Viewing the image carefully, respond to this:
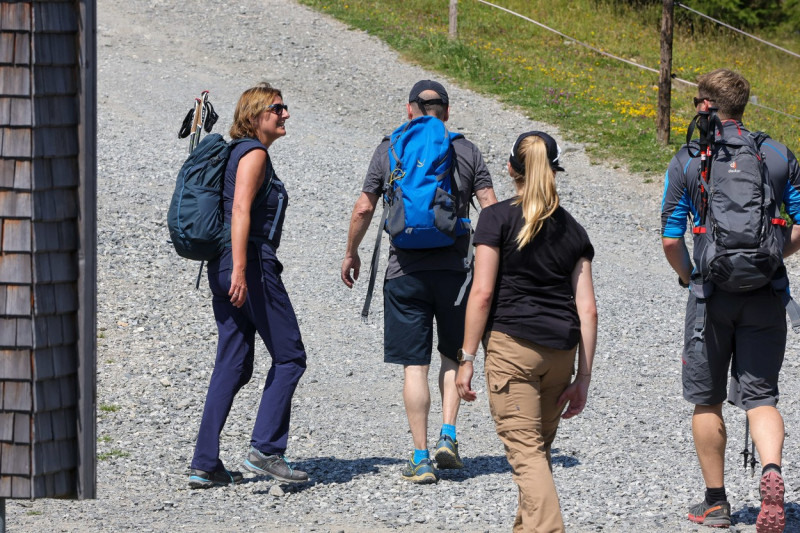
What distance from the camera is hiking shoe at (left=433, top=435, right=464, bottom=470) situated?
17.9 feet

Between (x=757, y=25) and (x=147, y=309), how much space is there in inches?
736

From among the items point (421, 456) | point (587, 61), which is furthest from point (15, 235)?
point (587, 61)

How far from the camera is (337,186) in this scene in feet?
39.8

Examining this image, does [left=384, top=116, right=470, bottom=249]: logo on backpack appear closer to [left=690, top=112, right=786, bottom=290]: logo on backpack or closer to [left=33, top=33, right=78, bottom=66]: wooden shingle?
[left=690, top=112, right=786, bottom=290]: logo on backpack

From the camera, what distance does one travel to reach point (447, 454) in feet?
17.9

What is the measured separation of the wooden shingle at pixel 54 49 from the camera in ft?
11.1

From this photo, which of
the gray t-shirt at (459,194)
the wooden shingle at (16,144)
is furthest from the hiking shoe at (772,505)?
the wooden shingle at (16,144)

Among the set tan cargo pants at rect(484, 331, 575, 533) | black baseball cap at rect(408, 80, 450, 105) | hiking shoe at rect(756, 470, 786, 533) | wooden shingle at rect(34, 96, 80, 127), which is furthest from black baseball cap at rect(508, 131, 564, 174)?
wooden shingle at rect(34, 96, 80, 127)

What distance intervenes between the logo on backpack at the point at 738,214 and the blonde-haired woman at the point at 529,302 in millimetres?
688

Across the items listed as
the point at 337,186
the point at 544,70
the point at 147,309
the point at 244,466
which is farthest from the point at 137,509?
the point at 544,70

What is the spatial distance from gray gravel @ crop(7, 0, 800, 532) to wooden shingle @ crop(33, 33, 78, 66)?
6.94ft

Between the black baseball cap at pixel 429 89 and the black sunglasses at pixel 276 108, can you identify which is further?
the black baseball cap at pixel 429 89

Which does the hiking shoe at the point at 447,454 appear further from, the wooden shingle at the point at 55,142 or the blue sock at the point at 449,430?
the wooden shingle at the point at 55,142

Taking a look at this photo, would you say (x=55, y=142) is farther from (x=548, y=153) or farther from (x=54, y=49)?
(x=548, y=153)
